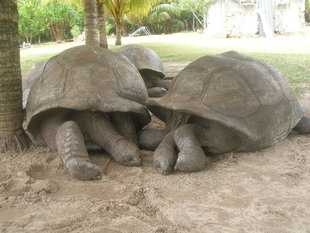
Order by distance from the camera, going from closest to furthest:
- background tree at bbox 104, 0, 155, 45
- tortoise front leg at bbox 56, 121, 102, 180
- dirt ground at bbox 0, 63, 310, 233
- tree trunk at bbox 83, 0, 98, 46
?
dirt ground at bbox 0, 63, 310, 233 → tortoise front leg at bbox 56, 121, 102, 180 → tree trunk at bbox 83, 0, 98, 46 → background tree at bbox 104, 0, 155, 45

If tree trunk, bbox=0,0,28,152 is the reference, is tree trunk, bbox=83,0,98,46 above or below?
above

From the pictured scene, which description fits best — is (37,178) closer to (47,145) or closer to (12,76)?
(47,145)

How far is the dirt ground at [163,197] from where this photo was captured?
1.64 metres

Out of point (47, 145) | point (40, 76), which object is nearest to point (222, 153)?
point (47, 145)

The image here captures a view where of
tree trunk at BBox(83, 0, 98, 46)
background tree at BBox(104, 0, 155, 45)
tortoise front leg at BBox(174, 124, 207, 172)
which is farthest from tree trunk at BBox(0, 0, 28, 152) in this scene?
background tree at BBox(104, 0, 155, 45)

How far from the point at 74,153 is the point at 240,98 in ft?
3.94

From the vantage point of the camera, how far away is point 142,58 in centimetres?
508

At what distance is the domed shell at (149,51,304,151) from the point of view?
2.42 meters

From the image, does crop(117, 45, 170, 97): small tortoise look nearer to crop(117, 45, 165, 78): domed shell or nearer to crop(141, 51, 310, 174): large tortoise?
crop(117, 45, 165, 78): domed shell

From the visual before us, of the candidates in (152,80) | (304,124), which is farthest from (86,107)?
(152,80)

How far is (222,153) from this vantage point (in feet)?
8.43

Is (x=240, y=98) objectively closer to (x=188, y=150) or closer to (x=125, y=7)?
(x=188, y=150)

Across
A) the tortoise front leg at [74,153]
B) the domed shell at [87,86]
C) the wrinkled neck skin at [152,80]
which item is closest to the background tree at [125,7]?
the wrinkled neck skin at [152,80]

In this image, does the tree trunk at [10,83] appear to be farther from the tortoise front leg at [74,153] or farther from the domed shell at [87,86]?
the tortoise front leg at [74,153]
